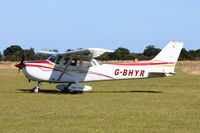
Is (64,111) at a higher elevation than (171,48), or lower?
lower

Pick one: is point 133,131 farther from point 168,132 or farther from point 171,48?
point 171,48

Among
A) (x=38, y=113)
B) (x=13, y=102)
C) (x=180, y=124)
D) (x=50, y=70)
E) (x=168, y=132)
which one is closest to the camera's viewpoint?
(x=168, y=132)

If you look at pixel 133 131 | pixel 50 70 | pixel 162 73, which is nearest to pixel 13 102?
pixel 50 70

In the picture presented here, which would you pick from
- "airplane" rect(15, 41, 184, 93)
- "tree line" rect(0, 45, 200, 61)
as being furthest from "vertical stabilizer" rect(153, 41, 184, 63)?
"tree line" rect(0, 45, 200, 61)

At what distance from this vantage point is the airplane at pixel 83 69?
16859mm

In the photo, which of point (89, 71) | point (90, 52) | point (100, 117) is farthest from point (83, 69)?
point (100, 117)

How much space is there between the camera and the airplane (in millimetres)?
16859

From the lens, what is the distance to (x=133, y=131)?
767 cm

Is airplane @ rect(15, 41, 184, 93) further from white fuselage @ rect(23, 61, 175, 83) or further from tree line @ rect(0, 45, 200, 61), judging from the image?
tree line @ rect(0, 45, 200, 61)

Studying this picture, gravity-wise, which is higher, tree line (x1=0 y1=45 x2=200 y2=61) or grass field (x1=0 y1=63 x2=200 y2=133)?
tree line (x1=0 y1=45 x2=200 y2=61)

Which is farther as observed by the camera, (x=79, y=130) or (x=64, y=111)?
(x=64, y=111)

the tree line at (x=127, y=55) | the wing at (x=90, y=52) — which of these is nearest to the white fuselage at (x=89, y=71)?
the wing at (x=90, y=52)

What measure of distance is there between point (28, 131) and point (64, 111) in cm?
286

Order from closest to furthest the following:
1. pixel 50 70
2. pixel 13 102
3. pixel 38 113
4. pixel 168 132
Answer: pixel 168 132, pixel 38 113, pixel 13 102, pixel 50 70
